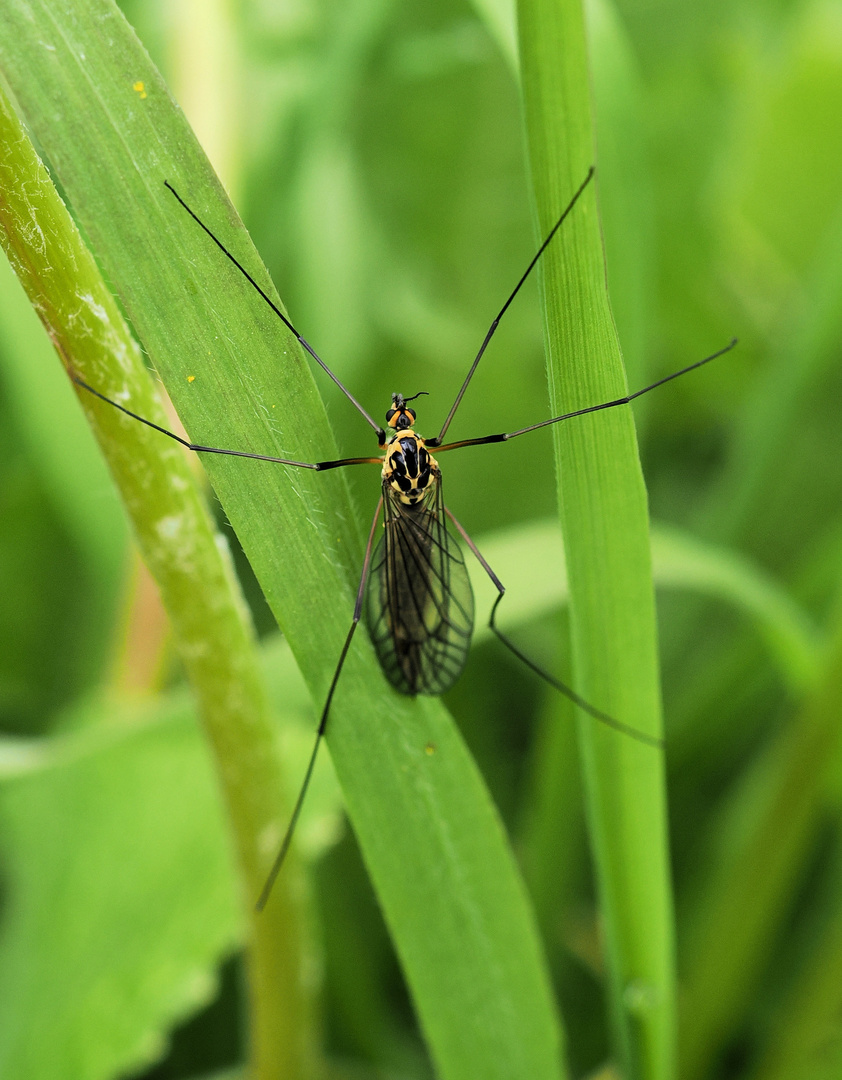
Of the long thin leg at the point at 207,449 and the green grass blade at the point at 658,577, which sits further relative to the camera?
the green grass blade at the point at 658,577

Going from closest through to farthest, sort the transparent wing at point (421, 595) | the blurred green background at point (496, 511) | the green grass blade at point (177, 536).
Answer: the green grass blade at point (177, 536) → the transparent wing at point (421, 595) → the blurred green background at point (496, 511)

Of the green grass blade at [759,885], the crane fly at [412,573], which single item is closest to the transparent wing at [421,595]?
the crane fly at [412,573]

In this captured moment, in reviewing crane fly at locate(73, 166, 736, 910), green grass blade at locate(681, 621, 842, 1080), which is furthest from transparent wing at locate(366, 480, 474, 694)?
green grass blade at locate(681, 621, 842, 1080)

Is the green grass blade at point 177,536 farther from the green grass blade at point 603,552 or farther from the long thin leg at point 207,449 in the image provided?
the green grass blade at point 603,552

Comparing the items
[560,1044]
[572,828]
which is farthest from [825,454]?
[560,1044]

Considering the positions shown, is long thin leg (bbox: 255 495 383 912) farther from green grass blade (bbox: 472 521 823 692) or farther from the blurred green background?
green grass blade (bbox: 472 521 823 692)

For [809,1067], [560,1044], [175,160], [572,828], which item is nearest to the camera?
[175,160]

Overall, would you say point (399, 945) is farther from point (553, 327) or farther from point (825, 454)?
point (825, 454)
